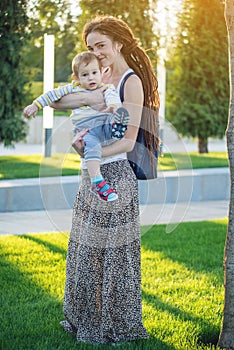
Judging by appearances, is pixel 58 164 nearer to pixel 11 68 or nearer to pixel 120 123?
pixel 120 123

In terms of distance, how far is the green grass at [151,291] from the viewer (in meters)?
4.15

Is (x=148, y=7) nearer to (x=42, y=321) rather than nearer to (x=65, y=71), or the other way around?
(x=42, y=321)

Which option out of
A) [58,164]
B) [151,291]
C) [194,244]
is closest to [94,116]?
[58,164]

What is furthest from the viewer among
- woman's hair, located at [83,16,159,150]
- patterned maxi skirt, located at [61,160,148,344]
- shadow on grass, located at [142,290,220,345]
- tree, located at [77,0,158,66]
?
tree, located at [77,0,158,66]

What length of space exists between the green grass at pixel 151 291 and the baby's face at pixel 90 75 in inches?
34.9

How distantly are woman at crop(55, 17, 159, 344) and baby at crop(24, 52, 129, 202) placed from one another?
0.09m

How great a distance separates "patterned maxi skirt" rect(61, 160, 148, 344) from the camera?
3.87 m

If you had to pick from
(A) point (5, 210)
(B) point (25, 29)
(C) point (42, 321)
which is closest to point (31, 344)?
(C) point (42, 321)

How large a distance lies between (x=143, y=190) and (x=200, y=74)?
11.6 metres

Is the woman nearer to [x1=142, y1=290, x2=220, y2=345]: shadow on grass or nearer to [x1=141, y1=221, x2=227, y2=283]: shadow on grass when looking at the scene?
[x1=142, y1=290, x2=220, y2=345]: shadow on grass

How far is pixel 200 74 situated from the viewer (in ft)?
50.5

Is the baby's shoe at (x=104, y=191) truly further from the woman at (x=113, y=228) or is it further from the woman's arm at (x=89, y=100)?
the woman's arm at (x=89, y=100)

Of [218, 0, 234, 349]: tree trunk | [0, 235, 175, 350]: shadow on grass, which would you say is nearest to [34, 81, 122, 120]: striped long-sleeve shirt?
[218, 0, 234, 349]: tree trunk

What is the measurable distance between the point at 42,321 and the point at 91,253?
739mm
